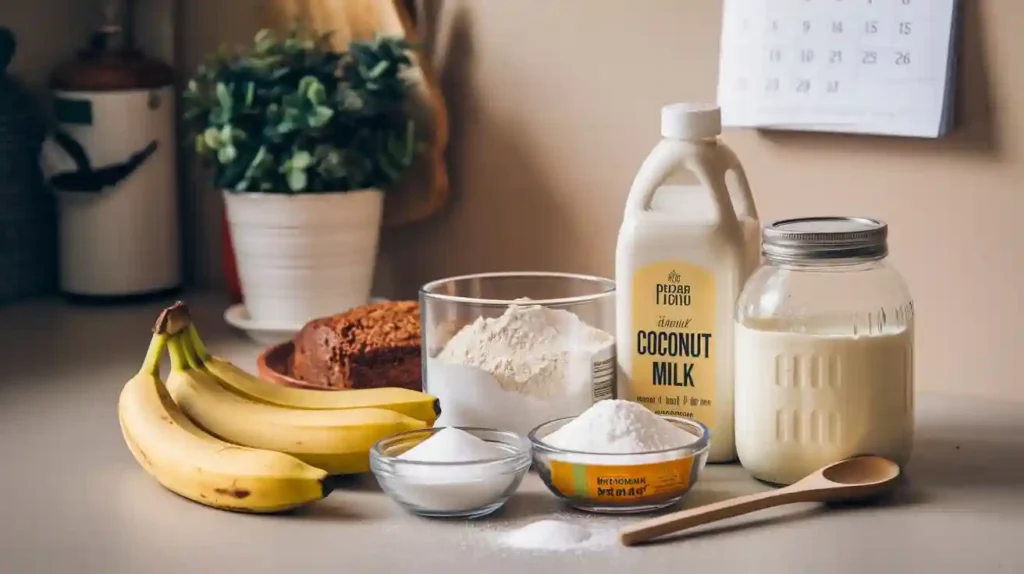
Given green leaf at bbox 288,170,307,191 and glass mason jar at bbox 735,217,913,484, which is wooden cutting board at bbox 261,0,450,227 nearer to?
green leaf at bbox 288,170,307,191

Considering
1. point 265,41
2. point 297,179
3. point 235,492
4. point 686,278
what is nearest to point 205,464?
point 235,492

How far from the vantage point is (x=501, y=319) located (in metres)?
1.02

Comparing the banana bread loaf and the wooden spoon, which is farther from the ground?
the banana bread loaf

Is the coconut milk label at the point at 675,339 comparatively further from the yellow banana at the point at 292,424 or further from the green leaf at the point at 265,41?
the green leaf at the point at 265,41

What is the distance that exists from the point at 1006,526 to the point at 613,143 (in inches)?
23.0

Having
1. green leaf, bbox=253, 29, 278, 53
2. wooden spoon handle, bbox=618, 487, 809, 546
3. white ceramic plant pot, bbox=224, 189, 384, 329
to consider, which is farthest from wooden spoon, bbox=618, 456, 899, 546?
green leaf, bbox=253, 29, 278, 53

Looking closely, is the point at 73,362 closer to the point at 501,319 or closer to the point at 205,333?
the point at 205,333

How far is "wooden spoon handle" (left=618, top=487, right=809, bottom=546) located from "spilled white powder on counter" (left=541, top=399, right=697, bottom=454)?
0.05 meters

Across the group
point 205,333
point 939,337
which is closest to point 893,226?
point 939,337

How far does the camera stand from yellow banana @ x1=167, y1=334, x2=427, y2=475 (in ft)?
3.16

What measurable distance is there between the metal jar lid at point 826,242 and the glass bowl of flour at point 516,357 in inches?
6.1

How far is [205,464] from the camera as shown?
92cm

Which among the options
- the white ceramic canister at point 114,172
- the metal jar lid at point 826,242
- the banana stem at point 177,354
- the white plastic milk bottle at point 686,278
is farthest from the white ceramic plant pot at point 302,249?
the metal jar lid at point 826,242

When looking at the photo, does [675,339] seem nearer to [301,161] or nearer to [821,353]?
[821,353]
